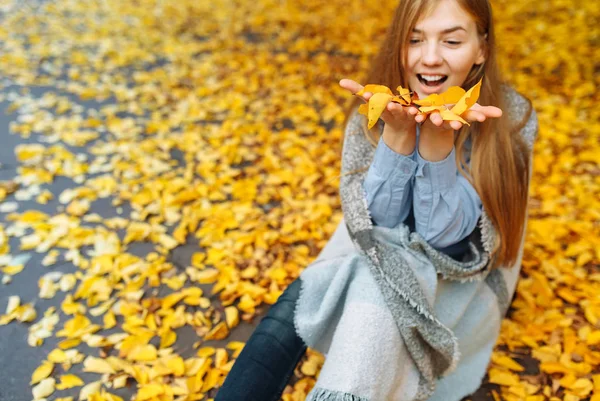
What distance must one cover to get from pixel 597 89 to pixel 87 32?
4885mm

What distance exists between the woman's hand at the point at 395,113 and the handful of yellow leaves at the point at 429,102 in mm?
15

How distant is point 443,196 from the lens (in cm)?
158

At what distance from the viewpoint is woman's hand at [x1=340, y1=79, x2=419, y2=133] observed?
4.38 ft

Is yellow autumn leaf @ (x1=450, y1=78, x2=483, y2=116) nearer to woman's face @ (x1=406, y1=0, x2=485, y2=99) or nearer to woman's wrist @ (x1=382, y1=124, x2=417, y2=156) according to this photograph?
woman's wrist @ (x1=382, y1=124, x2=417, y2=156)

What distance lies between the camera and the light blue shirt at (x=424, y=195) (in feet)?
5.05

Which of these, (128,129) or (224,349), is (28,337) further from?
(128,129)

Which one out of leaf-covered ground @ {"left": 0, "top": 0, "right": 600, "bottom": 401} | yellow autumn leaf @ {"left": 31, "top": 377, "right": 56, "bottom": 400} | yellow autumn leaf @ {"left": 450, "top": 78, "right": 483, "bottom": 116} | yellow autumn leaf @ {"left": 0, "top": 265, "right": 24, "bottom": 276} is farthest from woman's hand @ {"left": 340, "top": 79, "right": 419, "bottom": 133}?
yellow autumn leaf @ {"left": 0, "top": 265, "right": 24, "bottom": 276}

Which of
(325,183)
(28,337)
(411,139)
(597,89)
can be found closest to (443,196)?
(411,139)

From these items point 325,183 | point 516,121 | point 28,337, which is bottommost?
point 28,337

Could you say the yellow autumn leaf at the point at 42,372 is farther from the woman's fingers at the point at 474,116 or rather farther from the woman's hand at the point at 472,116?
the woman's fingers at the point at 474,116

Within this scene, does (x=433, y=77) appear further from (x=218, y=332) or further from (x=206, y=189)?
(x=206, y=189)

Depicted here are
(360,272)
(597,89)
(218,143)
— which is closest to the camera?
(360,272)

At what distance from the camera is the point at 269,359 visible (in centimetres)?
169

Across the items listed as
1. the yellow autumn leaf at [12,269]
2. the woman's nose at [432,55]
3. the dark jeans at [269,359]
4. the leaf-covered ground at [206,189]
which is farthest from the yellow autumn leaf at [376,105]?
the yellow autumn leaf at [12,269]
